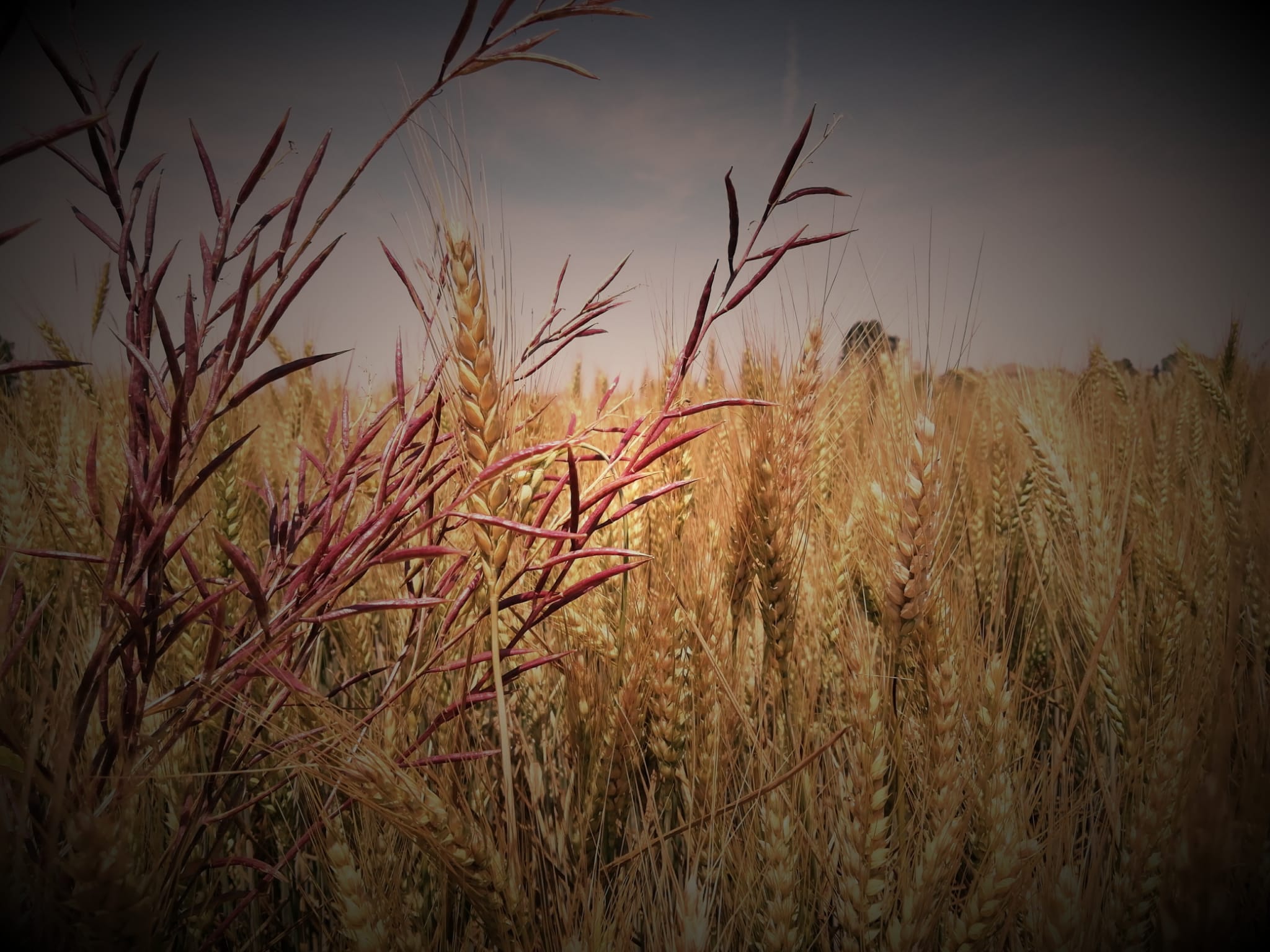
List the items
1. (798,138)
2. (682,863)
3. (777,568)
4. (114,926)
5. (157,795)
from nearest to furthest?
(114,926) < (798,138) < (157,795) < (682,863) < (777,568)

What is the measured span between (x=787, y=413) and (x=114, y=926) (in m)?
1.04

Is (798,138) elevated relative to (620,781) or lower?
elevated

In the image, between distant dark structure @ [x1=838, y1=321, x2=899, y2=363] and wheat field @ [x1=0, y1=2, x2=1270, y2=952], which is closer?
wheat field @ [x1=0, y1=2, x2=1270, y2=952]

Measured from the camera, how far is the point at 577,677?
2.66 ft

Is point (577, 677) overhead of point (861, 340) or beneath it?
beneath

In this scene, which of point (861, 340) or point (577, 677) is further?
point (861, 340)

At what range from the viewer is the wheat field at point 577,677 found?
44cm

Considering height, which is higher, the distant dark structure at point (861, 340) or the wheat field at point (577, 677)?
the distant dark structure at point (861, 340)

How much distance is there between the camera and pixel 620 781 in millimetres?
833

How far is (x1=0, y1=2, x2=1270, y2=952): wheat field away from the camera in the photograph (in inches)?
17.3

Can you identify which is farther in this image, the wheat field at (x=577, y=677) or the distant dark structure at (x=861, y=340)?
the distant dark structure at (x=861, y=340)

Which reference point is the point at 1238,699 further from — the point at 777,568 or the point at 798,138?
the point at 798,138

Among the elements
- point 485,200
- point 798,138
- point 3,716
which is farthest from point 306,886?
point 798,138

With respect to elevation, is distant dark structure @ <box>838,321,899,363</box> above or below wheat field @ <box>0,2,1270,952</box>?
above
